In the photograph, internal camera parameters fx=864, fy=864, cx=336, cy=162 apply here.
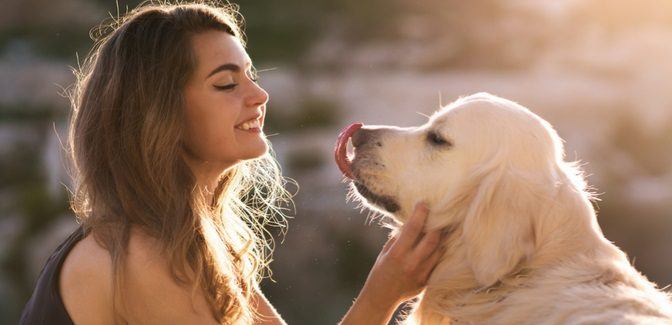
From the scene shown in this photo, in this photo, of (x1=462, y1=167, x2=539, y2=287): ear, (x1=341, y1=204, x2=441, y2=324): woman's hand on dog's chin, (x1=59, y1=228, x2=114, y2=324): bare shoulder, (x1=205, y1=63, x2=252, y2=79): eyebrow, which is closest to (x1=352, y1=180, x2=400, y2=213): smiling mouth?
(x1=341, y1=204, x2=441, y2=324): woman's hand on dog's chin

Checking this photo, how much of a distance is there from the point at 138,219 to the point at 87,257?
0.23 meters

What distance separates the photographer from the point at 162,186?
3.13 m

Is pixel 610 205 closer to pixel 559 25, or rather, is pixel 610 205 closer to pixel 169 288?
pixel 559 25

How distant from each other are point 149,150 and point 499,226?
4.17 feet

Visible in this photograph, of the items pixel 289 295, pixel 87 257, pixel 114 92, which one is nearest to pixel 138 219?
pixel 87 257

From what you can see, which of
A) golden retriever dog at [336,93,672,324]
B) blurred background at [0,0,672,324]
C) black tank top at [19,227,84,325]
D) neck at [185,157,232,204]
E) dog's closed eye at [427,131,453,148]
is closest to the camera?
golden retriever dog at [336,93,672,324]

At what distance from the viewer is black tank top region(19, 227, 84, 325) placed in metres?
2.91

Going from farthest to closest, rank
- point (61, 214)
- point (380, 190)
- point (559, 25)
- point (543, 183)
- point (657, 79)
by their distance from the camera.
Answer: point (559, 25) < point (657, 79) < point (61, 214) < point (380, 190) < point (543, 183)

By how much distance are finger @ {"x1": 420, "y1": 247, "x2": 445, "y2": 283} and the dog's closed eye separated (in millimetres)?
391

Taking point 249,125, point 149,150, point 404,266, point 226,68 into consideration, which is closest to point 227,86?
point 226,68

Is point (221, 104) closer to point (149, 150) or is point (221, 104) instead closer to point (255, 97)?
point (255, 97)

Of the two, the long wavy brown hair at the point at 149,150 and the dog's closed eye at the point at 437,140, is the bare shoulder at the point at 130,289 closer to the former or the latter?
the long wavy brown hair at the point at 149,150

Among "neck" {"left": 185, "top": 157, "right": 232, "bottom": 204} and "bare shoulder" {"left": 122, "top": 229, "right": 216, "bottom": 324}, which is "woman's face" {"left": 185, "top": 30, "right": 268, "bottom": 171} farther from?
"bare shoulder" {"left": 122, "top": 229, "right": 216, "bottom": 324}

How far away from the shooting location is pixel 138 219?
309 cm
